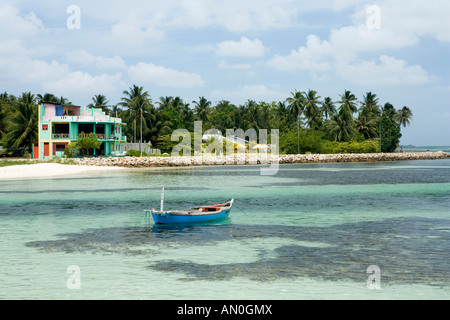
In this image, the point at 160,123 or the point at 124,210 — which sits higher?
the point at 160,123

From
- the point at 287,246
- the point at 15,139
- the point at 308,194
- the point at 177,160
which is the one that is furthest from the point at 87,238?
the point at 15,139

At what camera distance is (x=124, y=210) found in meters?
29.8

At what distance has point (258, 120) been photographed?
115938 mm

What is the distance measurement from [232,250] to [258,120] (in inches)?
3896

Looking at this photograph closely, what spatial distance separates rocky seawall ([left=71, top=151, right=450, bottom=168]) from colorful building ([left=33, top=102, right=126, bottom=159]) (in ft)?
21.8

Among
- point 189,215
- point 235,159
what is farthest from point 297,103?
point 189,215

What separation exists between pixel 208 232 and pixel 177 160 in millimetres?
63629

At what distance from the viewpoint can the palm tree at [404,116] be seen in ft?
474

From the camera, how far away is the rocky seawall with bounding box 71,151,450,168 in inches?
3109

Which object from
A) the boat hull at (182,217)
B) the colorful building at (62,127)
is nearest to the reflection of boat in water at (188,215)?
the boat hull at (182,217)

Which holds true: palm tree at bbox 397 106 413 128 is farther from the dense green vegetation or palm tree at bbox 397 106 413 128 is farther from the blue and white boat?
the blue and white boat

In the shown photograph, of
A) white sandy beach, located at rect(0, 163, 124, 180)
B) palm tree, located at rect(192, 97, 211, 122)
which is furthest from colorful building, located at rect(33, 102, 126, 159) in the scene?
palm tree, located at rect(192, 97, 211, 122)
